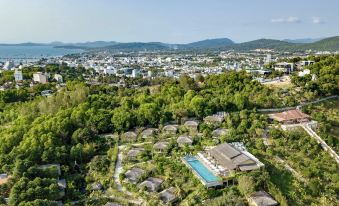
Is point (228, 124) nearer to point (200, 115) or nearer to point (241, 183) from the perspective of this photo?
point (200, 115)

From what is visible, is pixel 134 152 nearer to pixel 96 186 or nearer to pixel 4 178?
pixel 96 186

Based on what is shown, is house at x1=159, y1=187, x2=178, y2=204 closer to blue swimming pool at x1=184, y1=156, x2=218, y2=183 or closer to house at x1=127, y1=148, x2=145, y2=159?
blue swimming pool at x1=184, y1=156, x2=218, y2=183

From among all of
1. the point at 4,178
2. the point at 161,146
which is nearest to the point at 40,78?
the point at 4,178

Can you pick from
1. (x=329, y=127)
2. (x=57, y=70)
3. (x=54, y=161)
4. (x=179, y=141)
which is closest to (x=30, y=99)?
(x=54, y=161)

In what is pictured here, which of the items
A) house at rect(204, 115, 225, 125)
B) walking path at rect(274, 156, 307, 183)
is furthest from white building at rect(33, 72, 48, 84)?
walking path at rect(274, 156, 307, 183)

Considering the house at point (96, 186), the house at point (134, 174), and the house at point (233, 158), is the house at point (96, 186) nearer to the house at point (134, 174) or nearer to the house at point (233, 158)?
the house at point (134, 174)

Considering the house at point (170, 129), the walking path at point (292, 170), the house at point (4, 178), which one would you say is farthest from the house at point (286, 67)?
the house at point (4, 178)
